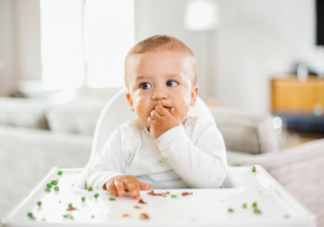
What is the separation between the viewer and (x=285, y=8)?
552 cm

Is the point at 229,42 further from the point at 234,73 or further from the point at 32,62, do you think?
the point at 32,62

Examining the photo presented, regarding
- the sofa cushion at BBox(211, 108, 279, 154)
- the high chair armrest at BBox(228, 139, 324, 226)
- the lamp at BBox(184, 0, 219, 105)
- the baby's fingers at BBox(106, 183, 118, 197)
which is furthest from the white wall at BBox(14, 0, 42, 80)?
the baby's fingers at BBox(106, 183, 118, 197)

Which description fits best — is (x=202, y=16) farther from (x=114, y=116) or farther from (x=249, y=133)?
(x=114, y=116)

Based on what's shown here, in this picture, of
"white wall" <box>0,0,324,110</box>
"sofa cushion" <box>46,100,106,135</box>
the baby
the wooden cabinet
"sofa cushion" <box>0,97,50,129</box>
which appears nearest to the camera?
the baby

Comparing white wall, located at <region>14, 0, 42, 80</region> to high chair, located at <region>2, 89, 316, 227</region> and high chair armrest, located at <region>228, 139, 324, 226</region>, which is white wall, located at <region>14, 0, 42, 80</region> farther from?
high chair, located at <region>2, 89, 316, 227</region>

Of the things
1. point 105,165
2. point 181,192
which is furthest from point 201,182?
point 105,165

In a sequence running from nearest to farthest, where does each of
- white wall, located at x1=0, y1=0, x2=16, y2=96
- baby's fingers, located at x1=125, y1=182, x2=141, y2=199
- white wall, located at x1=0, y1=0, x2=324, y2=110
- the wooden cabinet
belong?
1. baby's fingers, located at x1=125, y1=182, x2=141, y2=199
2. white wall, located at x1=0, y1=0, x2=16, y2=96
3. the wooden cabinet
4. white wall, located at x1=0, y1=0, x2=324, y2=110

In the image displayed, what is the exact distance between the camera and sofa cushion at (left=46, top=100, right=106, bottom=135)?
186 centimetres

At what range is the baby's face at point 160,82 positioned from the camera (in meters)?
0.92

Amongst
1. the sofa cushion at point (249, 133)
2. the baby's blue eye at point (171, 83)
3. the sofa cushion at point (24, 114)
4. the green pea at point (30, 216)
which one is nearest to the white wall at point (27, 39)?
→ the sofa cushion at point (24, 114)

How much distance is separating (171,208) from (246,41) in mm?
5436

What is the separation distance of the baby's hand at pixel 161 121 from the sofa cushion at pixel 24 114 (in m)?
1.31

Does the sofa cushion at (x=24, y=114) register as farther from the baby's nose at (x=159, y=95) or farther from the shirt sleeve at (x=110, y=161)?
the baby's nose at (x=159, y=95)

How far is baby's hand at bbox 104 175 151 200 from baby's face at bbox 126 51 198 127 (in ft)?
0.56
